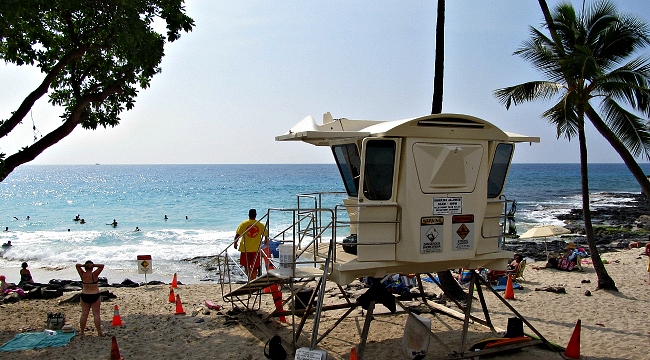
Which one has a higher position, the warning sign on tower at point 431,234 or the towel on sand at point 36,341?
the warning sign on tower at point 431,234

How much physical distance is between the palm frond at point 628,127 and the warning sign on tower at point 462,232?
786 centimetres

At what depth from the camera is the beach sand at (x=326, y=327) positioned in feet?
34.1

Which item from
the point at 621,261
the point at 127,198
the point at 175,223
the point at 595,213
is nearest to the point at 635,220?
the point at 595,213

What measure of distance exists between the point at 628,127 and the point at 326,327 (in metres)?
9.66

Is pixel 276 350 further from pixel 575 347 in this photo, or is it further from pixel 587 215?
pixel 587 215

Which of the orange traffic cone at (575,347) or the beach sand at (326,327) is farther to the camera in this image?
the beach sand at (326,327)

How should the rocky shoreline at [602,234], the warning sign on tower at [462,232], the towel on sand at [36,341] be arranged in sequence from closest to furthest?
the warning sign on tower at [462,232] < the towel on sand at [36,341] < the rocky shoreline at [602,234]

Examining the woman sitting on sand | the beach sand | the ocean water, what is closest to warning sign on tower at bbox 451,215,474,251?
the beach sand

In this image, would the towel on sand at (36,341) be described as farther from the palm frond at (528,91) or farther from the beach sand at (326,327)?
the palm frond at (528,91)

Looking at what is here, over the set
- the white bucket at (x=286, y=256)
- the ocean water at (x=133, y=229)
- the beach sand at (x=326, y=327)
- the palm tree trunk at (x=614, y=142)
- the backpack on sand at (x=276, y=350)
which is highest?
the palm tree trunk at (x=614, y=142)

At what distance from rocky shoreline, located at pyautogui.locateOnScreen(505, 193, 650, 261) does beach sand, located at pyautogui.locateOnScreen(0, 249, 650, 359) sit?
15.4 metres

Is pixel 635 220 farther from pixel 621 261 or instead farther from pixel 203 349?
pixel 203 349

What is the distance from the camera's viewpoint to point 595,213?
173ft

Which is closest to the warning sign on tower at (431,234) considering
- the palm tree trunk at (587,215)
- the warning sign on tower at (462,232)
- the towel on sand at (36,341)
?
the warning sign on tower at (462,232)
